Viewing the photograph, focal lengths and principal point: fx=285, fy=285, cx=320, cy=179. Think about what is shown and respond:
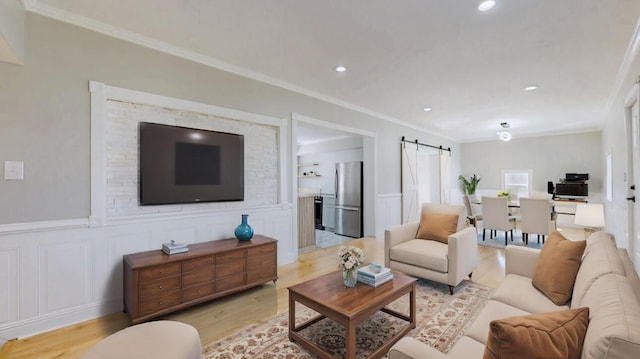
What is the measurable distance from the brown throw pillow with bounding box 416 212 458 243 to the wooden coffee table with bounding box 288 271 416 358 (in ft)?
4.25

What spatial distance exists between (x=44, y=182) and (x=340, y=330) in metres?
2.77

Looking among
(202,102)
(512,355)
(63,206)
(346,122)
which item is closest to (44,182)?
(63,206)

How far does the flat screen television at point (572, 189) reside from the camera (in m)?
7.11

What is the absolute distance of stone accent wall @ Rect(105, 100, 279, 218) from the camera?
2.75 m

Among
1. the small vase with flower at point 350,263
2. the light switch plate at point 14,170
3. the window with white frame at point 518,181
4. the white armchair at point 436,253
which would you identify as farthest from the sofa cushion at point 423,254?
the window with white frame at point 518,181

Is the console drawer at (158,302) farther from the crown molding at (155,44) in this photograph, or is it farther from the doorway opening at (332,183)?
the crown molding at (155,44)

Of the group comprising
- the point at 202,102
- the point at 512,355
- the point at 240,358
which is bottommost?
the point at 240,358

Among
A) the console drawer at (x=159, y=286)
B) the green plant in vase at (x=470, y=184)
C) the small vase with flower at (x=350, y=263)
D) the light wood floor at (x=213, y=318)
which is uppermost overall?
the green plant in vase at (x=470, y=184)

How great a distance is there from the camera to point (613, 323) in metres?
0.91

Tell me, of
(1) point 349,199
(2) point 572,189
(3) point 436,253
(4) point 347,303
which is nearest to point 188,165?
(4) point 347,303

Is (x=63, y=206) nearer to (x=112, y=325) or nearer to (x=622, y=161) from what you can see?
(x=112, y=325)

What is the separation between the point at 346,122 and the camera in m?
5.17

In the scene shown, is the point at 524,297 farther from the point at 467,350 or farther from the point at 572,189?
the point at 572,189

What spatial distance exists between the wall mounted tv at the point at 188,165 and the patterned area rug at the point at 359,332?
1.59 meters
